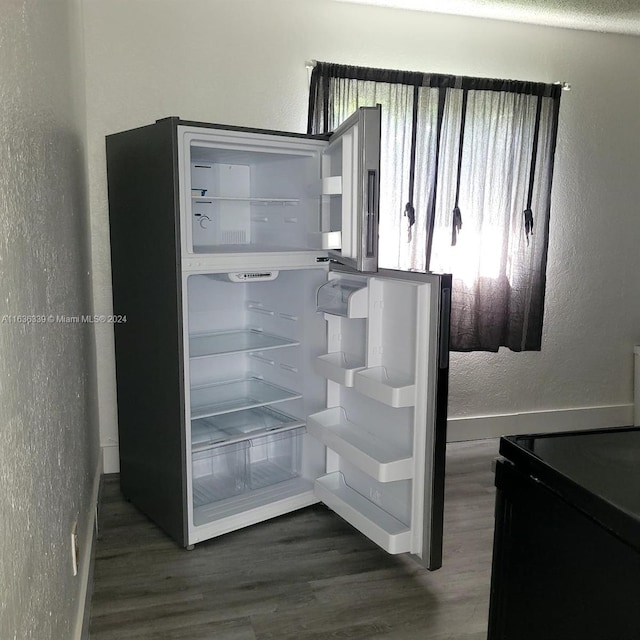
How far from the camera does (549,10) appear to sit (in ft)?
11.3

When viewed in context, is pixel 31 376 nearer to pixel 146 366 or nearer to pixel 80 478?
pixel 80 478

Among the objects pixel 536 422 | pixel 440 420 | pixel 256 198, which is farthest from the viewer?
pixel 536 422

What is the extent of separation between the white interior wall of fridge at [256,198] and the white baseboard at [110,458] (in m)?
1.14

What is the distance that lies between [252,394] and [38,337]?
6.52ft

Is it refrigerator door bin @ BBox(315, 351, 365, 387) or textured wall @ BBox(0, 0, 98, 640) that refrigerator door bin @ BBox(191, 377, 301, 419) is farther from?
textured wall @ BBox(0, 0, 98, 640)

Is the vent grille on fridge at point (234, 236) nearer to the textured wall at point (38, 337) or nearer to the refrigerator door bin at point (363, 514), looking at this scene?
the textured wall at point (38, 337)

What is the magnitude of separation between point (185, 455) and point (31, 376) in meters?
1.35

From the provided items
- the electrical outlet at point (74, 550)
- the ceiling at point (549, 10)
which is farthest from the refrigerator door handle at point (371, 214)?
the ceiling at point (549, 10)

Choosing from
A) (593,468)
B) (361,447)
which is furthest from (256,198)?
(593,468)

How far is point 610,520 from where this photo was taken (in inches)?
→ 30.5

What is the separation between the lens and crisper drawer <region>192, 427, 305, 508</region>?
2867 millimetres

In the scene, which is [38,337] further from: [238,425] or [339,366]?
[238,425]

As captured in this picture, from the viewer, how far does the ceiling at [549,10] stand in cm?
333

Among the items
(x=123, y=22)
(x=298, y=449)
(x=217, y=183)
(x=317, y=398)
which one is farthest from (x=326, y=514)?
(x=123, y=22)
